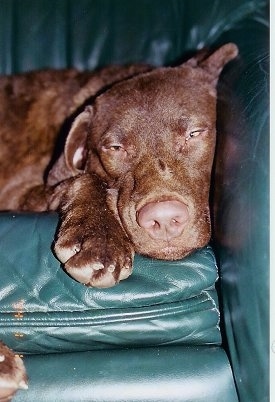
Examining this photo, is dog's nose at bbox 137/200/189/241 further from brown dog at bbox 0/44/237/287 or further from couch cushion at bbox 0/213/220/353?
couch cushion at bbox 0/213/220/353

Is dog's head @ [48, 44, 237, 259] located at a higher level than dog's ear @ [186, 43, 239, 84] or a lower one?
lower

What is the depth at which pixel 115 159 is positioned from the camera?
3.03 m

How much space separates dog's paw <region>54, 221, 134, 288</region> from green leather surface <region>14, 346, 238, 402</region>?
0.28 m

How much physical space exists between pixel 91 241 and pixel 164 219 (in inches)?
11.5

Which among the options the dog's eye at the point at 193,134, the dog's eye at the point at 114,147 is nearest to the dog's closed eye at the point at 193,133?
the dog's eye at the point at 193,134

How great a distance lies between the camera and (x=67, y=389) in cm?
220

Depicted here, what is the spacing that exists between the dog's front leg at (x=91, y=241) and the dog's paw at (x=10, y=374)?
364 millimetres

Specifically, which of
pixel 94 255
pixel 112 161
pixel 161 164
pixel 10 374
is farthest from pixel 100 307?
pixel 112 161

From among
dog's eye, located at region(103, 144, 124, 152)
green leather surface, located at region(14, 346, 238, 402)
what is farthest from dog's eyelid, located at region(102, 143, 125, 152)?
green leather surface, located at region(14, 346, 238, 402)

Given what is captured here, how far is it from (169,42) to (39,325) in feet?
8.54

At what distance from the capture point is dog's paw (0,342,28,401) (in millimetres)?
2154

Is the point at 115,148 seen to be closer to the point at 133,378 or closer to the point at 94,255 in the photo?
the point at 94,255

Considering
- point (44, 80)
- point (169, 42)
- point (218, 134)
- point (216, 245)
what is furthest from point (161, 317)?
point (169, 42)

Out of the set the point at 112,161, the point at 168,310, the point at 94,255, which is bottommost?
the point at 168,310
